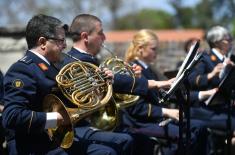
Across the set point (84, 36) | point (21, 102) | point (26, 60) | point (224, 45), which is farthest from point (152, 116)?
point (21, 102)

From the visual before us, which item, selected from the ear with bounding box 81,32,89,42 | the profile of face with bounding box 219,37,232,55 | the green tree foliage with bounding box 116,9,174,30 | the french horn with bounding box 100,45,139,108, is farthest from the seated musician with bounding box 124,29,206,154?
the green tree foliage with bounding box 116,9,174,30

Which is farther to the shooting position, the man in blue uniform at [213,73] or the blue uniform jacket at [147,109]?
the man in blue uniform at [213,73]

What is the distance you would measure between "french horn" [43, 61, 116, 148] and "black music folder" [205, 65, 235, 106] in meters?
1.42

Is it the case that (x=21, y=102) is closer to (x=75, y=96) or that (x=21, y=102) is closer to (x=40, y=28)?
(x=75, y=96)

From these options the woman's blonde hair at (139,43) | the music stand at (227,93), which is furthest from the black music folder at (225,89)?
the woman's blonde hair at (139,43)

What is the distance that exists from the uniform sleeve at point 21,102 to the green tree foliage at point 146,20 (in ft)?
142

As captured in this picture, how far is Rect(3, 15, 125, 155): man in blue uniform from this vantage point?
13.5ft

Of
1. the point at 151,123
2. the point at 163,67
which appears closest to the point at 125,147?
the point at 151,123

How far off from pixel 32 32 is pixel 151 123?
1.84 m

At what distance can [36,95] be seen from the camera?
4.28 metres

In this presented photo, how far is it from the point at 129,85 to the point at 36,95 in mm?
1020

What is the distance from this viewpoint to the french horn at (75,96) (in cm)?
424

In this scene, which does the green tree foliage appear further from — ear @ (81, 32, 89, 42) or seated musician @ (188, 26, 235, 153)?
ear @ (81, 32, 89, 42)

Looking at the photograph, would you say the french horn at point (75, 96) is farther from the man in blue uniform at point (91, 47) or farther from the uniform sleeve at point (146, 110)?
the uniform sleeve at point (146, 110)
